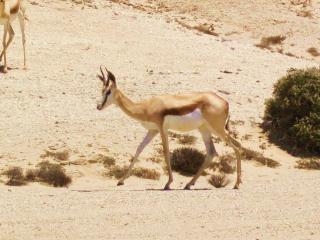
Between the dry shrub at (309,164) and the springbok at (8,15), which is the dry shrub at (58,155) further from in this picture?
the springbok at (8,15)

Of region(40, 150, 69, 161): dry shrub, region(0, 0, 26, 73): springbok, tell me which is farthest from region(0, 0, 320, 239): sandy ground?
region(0, 0, 26, 73): springbok

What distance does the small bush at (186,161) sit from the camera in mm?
19531

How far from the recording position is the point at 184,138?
2148 centimetres

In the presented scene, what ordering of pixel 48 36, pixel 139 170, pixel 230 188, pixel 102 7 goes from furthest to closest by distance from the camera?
pixel 102 7, pixel 48 36, pixel 139 170, pixel 230 188

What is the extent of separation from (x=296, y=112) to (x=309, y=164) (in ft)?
8.34

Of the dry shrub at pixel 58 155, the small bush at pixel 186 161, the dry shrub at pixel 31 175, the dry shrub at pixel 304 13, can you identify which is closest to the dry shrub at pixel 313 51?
the dry shrub at pixel 304 13

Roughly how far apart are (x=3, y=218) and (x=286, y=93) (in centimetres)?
1233

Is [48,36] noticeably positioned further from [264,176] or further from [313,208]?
[313,208]

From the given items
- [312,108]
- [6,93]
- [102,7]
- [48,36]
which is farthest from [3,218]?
[102,7]

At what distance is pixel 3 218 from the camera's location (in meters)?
13.1

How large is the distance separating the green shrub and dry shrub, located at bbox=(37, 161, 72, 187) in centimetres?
701

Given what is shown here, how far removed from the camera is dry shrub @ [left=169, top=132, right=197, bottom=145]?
69.9 feet

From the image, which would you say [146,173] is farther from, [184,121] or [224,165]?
[184,121]

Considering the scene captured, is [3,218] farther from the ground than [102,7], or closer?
farther from the ground
